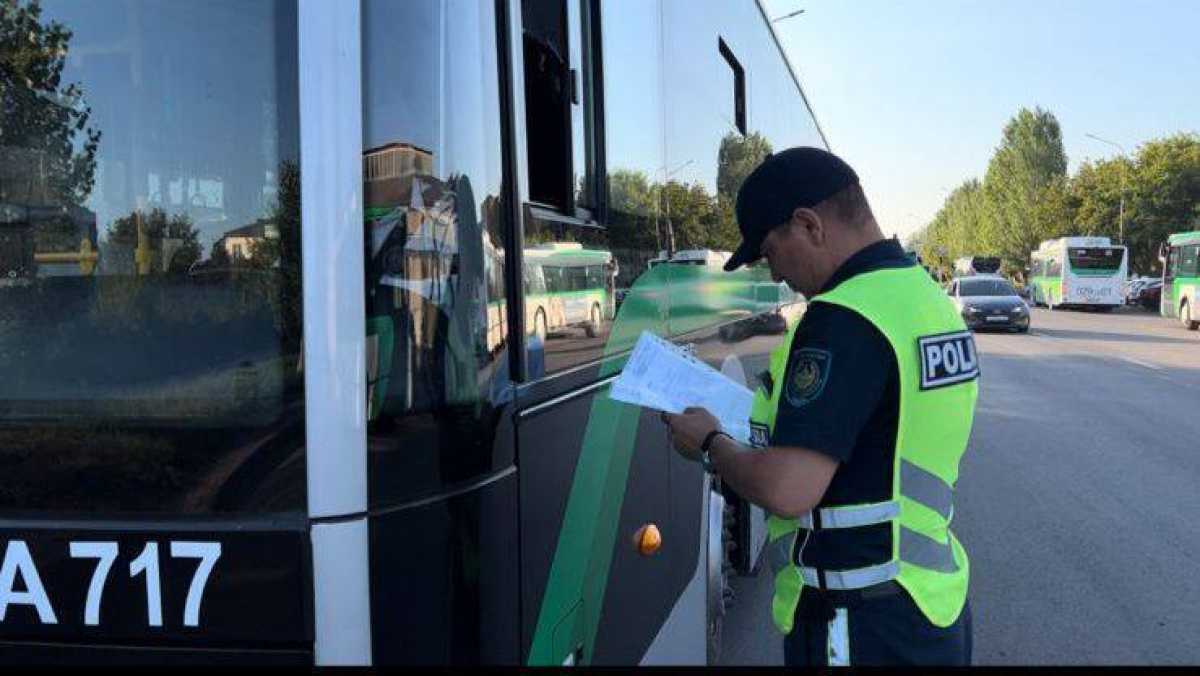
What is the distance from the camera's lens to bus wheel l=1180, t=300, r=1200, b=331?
86.4 feet

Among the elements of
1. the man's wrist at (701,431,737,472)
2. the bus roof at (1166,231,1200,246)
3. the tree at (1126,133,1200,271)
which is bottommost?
the man's wrist at (701,431,737,472)

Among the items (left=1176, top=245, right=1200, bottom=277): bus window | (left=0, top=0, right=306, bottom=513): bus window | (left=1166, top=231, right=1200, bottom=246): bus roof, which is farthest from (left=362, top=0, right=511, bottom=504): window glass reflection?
(left=1166, top=231, right=1200, bottom=246): bus roof

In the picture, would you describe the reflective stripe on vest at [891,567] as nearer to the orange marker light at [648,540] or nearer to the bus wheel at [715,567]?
the orange marker light at [648,540]

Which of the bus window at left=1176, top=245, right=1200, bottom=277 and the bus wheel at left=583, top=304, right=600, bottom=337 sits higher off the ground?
the bus window at left=1176, top=245, right=1200, bottom=277

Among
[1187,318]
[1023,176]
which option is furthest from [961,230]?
[1187,318]

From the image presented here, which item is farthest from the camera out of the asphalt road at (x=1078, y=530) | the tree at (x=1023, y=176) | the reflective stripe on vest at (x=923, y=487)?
the tree at (x=1023, y=176)

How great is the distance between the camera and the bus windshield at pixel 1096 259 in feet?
119

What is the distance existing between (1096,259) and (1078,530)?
114ft

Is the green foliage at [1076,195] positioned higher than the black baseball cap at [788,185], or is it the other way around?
the green foliage at [1076,195]

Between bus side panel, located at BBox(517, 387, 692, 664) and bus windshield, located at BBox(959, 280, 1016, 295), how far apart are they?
2457cm

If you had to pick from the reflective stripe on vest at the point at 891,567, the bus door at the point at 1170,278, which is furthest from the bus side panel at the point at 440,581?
the bus door at the point at 1170,278

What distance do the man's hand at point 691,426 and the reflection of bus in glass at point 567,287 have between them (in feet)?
1.03

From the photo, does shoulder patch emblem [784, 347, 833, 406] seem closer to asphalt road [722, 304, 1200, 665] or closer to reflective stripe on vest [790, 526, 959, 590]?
reflective stripe on vest [790, 526, 959, 590]

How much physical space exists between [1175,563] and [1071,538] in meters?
0.67
